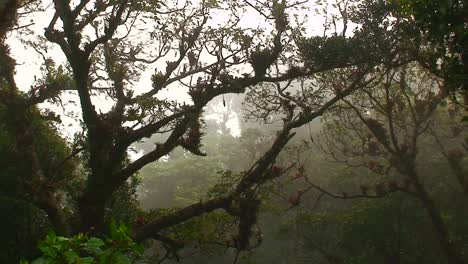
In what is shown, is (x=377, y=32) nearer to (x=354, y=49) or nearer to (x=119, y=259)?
(x=354, y=49)

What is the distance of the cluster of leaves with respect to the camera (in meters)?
2.10

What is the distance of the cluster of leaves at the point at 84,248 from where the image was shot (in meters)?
2.10

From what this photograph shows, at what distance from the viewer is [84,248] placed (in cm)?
220

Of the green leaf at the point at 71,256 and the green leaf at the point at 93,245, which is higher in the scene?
the green leaf at the point at 93,245

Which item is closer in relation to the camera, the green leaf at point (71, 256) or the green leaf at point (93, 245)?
the green leaf at point (71, 256)

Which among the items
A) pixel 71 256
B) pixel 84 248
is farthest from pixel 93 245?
pixel 71 256

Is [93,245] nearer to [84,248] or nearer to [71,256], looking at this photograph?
[84,248]

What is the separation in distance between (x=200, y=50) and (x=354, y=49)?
4.14 m

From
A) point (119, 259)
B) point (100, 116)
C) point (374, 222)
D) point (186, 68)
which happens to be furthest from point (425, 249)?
point (119, 259)

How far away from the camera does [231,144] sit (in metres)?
39.1

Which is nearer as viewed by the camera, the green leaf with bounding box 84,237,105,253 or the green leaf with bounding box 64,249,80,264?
the green leaf with bounding box 64,249,80,264

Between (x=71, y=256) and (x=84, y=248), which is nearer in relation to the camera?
(x=71, y=256)

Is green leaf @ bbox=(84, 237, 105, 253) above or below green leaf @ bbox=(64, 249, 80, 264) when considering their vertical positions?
above

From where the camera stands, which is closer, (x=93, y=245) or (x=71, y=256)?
(x=71, y=256)
